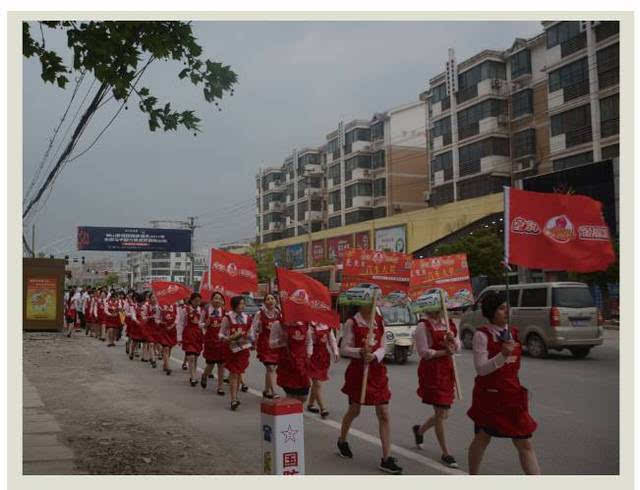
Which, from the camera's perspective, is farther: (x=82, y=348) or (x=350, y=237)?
(x=350, y=237)

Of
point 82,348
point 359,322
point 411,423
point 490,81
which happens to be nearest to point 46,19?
point 359,322

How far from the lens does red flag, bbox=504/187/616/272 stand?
18.4 feet

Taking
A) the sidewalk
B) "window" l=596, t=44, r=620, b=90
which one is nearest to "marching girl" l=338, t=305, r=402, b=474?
the sidewalk

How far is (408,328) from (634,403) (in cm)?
853

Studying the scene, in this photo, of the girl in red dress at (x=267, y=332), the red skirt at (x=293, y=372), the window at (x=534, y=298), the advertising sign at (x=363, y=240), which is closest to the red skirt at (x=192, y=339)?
the girl in red dress at (x=267, y=332)

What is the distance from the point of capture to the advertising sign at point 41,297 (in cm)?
2164

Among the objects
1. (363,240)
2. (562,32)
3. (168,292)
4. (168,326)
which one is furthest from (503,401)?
(363,240)

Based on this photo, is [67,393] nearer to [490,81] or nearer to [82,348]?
[82,348]

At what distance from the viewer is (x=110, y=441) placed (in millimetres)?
7203

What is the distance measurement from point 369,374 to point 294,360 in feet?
6.23

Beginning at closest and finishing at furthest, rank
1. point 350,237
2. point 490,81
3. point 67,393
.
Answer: point 67,393 < point 490,81 < point 350,237

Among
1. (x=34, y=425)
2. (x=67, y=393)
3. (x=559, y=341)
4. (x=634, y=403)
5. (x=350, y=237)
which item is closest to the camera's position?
(x=634, y=403)

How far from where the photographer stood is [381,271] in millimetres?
12125

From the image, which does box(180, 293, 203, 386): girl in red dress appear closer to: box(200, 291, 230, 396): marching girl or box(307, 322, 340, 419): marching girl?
box(200, 291, 230, 396): marching girl
